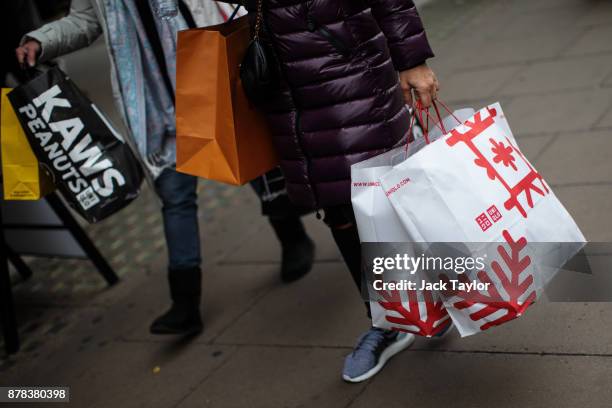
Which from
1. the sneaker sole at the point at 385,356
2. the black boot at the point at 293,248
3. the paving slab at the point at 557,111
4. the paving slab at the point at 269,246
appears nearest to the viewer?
the sneaker sole at the point at 385,356

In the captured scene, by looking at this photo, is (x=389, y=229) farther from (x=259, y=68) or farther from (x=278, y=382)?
(x=278, y=382)

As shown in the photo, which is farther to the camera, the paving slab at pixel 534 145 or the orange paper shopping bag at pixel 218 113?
the paving slab at pixel 534 145

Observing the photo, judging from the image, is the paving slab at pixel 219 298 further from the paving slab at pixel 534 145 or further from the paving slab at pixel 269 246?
the paving slab at pixel 534 145

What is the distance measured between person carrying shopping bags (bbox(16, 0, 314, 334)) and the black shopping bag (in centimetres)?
12

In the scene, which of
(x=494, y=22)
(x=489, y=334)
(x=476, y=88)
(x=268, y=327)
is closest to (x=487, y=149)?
(x=489, y=334)

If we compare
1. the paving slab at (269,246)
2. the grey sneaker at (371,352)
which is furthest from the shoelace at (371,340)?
the paving slab at (269,246)

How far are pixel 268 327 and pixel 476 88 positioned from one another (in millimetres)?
3063

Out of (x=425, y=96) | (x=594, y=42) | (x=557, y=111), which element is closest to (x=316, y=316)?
(x=425, y=96)

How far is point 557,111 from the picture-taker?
5.46 m

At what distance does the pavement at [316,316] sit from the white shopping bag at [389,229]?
378mm

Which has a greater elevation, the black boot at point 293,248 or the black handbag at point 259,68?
the black handbag at point 259,68

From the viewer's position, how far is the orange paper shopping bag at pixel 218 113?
3.15 metres

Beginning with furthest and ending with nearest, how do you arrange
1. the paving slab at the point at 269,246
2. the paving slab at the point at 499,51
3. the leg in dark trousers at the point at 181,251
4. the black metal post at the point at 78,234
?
the paving slab at the point at 499,51 < the black metal post at the point at 78,234 < the paving slab at the point at 269,246 < the leg in dark trousers at the point at 181,251

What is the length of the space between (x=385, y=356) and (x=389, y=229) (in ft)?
2.76
